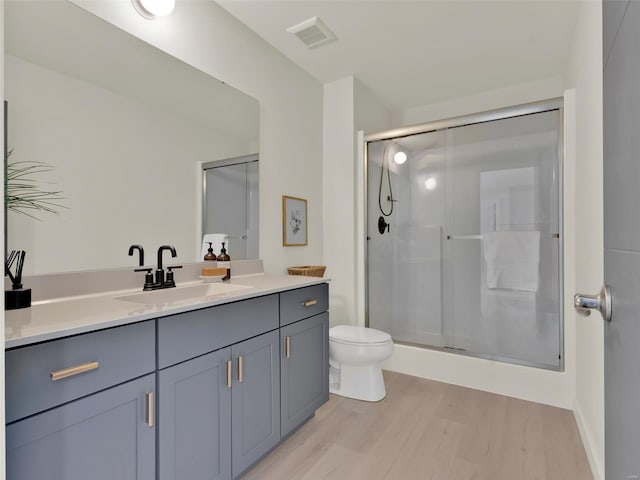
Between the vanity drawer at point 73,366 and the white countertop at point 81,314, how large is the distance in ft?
0.08

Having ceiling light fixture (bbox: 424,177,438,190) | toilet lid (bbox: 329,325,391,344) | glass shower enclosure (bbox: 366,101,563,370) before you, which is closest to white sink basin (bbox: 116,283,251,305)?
toilet lid (bbox: 329,325,391,344)

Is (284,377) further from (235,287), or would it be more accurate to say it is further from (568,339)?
(568,339)

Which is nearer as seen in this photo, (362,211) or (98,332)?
(98,332)

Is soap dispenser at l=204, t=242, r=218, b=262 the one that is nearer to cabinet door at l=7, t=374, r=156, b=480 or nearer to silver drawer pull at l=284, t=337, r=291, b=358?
silver drawer pull at l=284, t=337, r=291, b=358

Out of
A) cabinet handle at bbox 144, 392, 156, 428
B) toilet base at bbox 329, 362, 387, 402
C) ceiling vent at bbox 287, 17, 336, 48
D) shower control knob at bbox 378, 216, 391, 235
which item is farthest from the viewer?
shower control knob at bbox 378, 216, 391, 235

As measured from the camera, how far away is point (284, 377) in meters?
1.70

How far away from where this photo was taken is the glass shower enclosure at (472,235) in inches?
94.8

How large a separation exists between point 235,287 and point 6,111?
1105 millimetres

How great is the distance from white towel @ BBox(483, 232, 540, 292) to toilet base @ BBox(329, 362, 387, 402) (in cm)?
117

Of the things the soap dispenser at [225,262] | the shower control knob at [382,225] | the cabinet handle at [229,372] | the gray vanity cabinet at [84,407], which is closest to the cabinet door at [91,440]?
the gray vanity cabinet at [84,407]

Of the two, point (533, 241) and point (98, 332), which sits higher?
point (533, 241)

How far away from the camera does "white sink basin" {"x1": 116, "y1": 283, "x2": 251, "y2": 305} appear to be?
1493 millimetres

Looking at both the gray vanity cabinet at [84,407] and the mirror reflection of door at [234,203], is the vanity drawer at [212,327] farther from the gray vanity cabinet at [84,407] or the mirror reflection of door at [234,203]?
the mirror reflection of door at [234,203]

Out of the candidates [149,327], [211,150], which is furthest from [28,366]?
[211,150]
